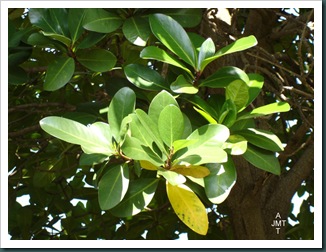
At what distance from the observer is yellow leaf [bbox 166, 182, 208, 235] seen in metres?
1.24

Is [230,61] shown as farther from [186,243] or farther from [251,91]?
[186,243]

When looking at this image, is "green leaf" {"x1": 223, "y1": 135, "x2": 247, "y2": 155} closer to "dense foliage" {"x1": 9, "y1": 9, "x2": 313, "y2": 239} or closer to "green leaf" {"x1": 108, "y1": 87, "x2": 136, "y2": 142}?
"dense foliage" {"x1": 9, "y1": 9, "x2": 313, "y2": 239}

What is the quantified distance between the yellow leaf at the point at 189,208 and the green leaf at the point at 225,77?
0.86 feet

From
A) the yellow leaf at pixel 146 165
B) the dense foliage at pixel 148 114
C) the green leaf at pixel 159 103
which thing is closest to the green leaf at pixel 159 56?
the dense foliage at pixel 148 114

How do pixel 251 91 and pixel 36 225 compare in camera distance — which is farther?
pixel 36 225

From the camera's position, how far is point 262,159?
1332mm

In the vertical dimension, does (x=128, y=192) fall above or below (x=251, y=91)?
below

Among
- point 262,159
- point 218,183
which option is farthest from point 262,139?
point 218,183

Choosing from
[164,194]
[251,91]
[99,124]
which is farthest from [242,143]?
[164,194]

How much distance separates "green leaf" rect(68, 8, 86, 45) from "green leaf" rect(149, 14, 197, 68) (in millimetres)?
180

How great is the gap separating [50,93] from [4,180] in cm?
80

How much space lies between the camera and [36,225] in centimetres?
223

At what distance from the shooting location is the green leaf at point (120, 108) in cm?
126

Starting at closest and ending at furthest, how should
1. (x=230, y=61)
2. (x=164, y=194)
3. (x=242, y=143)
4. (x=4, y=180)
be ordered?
(x=242, y=143)
(x=4, y=180)
(x=230, y=61)
(x=164, y=194)
